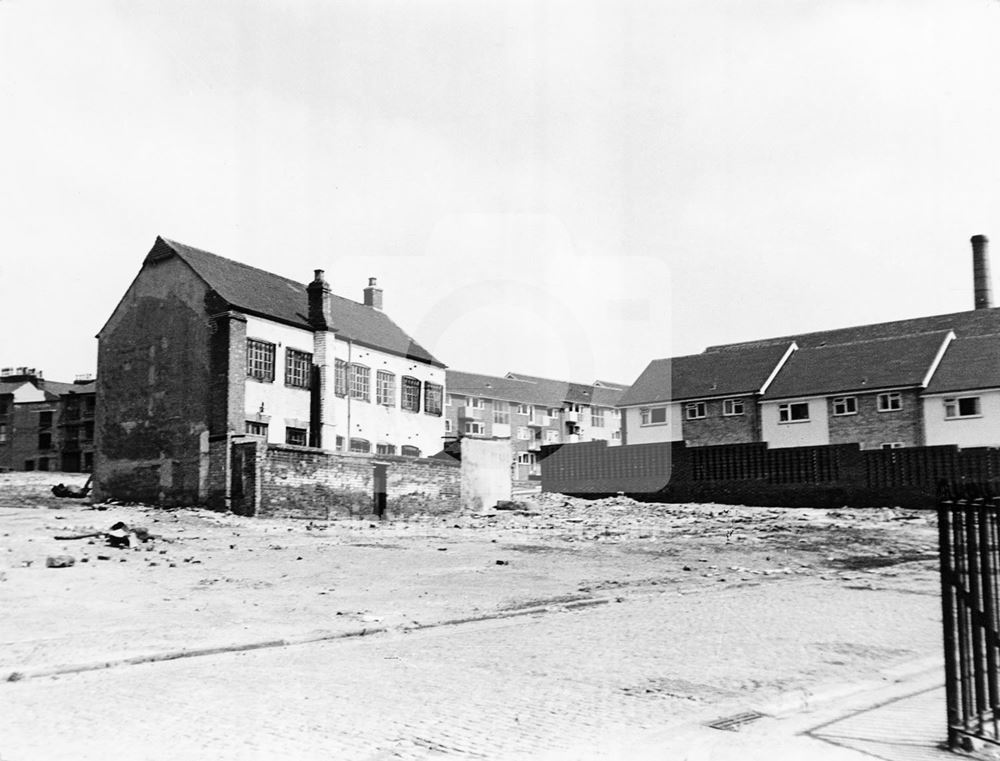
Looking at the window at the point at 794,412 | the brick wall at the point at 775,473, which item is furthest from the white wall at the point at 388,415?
the window at the point at 794,412

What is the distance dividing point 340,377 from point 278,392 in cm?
445

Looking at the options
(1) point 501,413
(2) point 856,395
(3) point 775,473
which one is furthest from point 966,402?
(1) point 501,413

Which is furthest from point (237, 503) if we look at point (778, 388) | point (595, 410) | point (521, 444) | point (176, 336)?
point (595, 410)

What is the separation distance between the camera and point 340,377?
36.2 meters

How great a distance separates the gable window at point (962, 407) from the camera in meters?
38.5

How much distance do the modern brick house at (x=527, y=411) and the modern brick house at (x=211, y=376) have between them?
112 ft

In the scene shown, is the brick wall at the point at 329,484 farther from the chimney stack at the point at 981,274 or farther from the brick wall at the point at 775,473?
the chimney stack at the point at 981,274

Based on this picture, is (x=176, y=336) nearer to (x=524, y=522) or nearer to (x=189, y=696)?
(x=524, y=522)

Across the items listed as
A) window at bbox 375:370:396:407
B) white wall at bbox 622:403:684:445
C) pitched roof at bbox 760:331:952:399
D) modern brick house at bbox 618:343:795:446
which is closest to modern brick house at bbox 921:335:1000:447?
pitched roof at bbox 760:331:952:399

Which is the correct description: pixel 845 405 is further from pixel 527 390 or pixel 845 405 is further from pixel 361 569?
pixel 527 390

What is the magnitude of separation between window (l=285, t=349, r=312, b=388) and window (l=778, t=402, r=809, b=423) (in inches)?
963

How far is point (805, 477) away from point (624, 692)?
29.0m

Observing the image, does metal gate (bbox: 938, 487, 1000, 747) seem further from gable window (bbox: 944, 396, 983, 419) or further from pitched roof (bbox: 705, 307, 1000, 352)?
pitched roof (bbox: 705, 307, 1000, 352)

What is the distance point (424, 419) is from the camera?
1639 inches
